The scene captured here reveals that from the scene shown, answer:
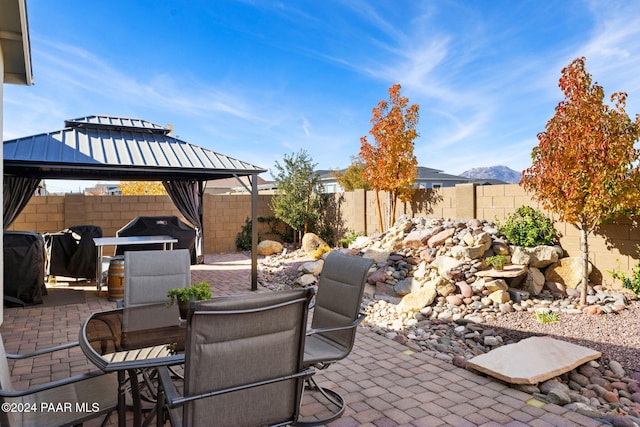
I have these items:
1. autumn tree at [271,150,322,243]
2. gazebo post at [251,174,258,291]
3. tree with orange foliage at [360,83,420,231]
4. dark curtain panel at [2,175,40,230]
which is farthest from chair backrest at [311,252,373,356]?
autumn tree at [271,150,322,243]

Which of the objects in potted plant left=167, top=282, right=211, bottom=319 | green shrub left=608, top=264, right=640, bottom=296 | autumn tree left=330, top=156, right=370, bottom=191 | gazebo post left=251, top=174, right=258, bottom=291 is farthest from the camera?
autumn tree left=330, top=156, right=370, bottom=191

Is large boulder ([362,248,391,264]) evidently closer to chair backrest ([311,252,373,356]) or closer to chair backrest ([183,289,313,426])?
chair backrest ([311,252,373,356])

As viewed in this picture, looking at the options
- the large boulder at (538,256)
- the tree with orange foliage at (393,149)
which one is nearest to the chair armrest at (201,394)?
the large boulder at (538,256)

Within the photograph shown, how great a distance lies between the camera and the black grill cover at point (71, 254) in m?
6.76

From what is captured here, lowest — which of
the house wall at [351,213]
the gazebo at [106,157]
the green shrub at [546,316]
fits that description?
the green shrub at [546,316]

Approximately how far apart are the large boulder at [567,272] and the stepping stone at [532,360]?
105 inches

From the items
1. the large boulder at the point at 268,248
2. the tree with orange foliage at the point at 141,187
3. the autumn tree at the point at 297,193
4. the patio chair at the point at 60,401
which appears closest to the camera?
the patio chair at the point at 60,401

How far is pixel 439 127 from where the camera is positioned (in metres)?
19.6

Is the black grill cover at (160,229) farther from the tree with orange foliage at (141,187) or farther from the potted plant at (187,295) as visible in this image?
the tree with orange foliage at (141,187)

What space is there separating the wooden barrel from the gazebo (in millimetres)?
1372

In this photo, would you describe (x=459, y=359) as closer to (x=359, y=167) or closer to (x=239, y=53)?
(x=239, y=53)

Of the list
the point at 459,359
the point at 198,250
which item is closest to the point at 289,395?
the point at 459,359

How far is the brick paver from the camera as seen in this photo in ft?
8.14

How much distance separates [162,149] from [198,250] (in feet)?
9.75
